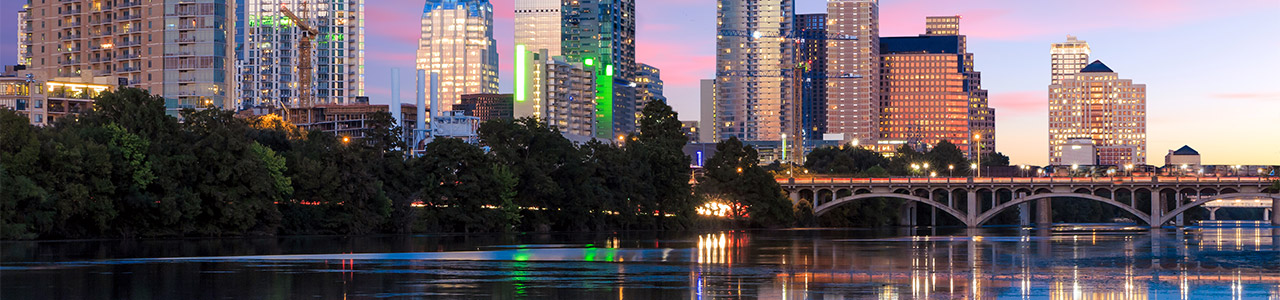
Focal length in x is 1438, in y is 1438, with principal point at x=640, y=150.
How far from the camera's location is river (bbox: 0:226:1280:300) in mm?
46125

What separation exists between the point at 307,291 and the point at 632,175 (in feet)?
335

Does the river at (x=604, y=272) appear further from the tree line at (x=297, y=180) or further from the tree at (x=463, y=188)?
the tree at (x=463, y=188)

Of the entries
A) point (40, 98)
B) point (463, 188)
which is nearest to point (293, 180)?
point (463, 188)

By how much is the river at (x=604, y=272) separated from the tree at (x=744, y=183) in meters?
82.1

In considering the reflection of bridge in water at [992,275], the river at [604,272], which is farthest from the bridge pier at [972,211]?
the reflection of bridge in water at [992,275]

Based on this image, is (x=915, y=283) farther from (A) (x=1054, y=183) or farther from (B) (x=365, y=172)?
(A) (x=1054, y=183)

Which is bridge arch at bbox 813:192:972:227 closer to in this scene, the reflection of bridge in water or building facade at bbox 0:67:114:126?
building facade at bbox 0:67:114:126

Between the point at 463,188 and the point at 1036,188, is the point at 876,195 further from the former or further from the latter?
the point at 463,188

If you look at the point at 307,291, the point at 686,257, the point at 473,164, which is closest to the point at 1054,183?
the point at 473,164

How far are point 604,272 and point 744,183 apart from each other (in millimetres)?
113890

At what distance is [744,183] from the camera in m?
172

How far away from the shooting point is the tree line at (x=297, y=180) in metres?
91.8

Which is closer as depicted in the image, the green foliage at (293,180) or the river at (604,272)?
the river at (604,272)

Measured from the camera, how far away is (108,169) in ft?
305
